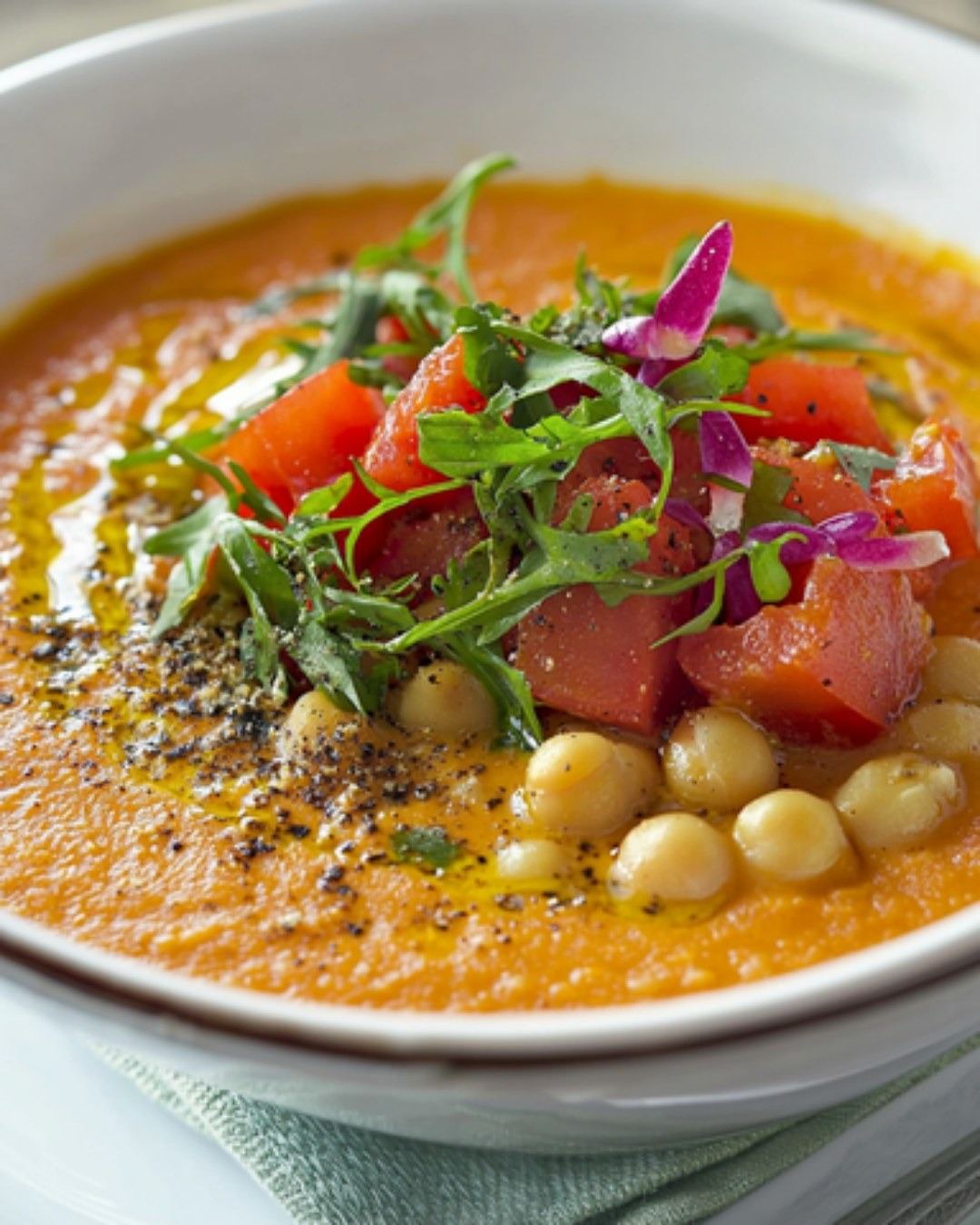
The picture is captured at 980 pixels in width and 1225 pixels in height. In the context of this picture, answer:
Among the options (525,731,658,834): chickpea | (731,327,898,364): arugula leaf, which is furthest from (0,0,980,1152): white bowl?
(525,731,658,834): chickpea

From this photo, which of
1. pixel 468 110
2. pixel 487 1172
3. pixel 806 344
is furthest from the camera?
pixel 468 110

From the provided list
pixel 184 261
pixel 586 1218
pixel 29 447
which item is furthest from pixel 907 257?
pixel 586 1218

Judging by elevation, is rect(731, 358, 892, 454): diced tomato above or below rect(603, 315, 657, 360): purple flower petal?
below

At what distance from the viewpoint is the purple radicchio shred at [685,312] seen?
8.59 ft

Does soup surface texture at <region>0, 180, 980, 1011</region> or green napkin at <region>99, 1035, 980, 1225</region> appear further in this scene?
soup surface texture at <region>0, 180, 980, 1011</region>

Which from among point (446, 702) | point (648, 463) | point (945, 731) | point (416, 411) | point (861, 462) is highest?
point (416, 411)

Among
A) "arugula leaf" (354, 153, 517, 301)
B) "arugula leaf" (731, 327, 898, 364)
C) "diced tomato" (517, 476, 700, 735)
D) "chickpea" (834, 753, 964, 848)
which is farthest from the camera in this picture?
"arugula leaf" (354, 153, 517, 301)

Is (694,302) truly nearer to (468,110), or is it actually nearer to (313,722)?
(313,722)

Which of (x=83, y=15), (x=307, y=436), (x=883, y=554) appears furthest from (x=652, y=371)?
(x=83, y=15)

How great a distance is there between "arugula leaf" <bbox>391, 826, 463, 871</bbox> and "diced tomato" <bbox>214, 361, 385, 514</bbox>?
→ 0.77m

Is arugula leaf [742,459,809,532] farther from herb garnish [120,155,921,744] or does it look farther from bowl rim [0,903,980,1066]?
bowl rim [0,903,980,1066]

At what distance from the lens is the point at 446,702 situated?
8.23 ft

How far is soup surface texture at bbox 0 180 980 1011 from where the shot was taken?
2.20 m

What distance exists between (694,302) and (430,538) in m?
0.59
